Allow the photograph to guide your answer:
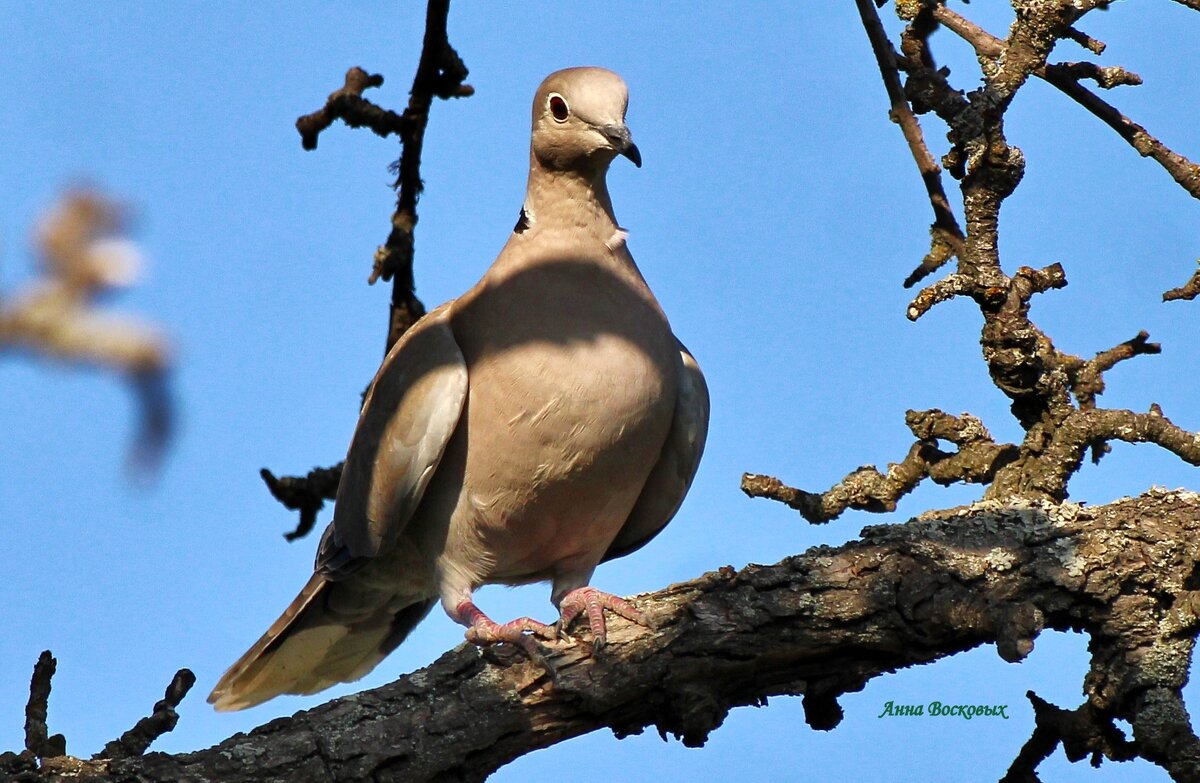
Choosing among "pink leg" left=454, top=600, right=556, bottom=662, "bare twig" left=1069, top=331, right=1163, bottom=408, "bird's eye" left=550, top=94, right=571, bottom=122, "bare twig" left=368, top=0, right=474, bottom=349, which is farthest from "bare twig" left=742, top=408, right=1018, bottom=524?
"bare twig" left=368, top=0, right=474, bottom=349

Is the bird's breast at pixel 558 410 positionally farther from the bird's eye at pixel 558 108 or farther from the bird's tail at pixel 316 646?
the bird's tail at pixel 316 646

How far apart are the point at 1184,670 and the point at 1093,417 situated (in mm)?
753

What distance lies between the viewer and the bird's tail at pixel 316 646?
441cm

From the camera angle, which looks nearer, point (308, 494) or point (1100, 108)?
point (1100, 108)

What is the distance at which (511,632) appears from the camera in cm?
326

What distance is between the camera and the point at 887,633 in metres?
3.14

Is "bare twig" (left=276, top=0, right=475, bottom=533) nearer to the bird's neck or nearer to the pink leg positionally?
the bird's neck

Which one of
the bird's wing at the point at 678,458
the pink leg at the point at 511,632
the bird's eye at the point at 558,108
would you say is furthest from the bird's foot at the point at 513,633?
the bird's eye at the point at 558,108

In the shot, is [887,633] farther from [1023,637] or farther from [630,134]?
[630,134]

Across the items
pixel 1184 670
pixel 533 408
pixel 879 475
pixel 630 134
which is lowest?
pixel 1184 670

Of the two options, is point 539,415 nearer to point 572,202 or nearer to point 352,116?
point 572,202

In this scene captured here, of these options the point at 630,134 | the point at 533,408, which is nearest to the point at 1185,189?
the point at 630,134

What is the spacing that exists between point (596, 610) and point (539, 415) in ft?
2.20

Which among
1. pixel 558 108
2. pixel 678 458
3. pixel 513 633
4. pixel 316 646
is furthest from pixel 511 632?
pixel 558 108
